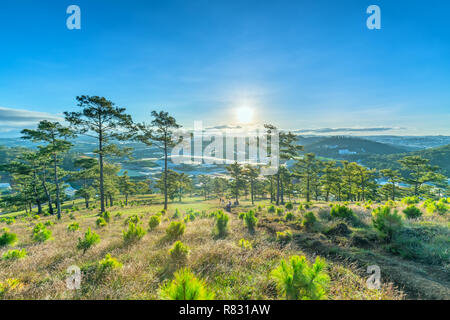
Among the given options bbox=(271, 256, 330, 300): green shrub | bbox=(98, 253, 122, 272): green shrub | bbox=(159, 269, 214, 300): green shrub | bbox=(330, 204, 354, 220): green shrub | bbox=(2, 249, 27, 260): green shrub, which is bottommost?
bbox=(330, 204, 354, 220): green shrub

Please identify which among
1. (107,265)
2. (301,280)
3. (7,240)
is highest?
(301,280)

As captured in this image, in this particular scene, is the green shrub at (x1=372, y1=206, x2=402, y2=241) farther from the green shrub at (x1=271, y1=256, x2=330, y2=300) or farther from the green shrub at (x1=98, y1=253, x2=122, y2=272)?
the green shrub at (x1=98, y1=253, x2=122, y2=272)

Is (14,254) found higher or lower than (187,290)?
lower

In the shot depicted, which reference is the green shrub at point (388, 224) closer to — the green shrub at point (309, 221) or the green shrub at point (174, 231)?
the green shrub at point (309, 221)

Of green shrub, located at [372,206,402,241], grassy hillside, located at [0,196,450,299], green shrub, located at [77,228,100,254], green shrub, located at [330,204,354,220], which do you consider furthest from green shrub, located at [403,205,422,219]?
green shrub, located at [77,228,100,254]

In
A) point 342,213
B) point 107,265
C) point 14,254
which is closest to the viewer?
point 107,265

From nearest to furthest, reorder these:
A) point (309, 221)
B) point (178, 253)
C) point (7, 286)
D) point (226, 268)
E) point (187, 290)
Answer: point (187, 290), point (7, 286), point (226, 268), point (178, 253), point (309, 221)

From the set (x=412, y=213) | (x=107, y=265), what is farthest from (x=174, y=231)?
(x=412, y=213)

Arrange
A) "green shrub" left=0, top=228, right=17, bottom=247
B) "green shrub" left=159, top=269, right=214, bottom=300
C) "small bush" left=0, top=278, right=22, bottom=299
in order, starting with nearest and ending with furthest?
"green shrub" left=159, top=269, right=214, bottom=300 < "small bush" left=0, top=278, right=22, bottom=299 < "green shrub" left=0, top=228, right=17, bottom=247

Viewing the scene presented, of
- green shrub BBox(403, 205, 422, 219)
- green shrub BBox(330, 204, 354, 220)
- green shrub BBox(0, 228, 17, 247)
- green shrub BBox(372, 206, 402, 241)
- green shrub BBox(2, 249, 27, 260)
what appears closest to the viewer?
green shrub BBox(2, 249, 27, 260)

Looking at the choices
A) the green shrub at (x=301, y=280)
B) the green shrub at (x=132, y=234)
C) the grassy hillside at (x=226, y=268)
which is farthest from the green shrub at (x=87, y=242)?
the green shrub at (x=301, y=280)

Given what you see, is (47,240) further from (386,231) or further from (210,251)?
(386,231)

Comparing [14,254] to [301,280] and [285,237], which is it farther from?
[285,237]
